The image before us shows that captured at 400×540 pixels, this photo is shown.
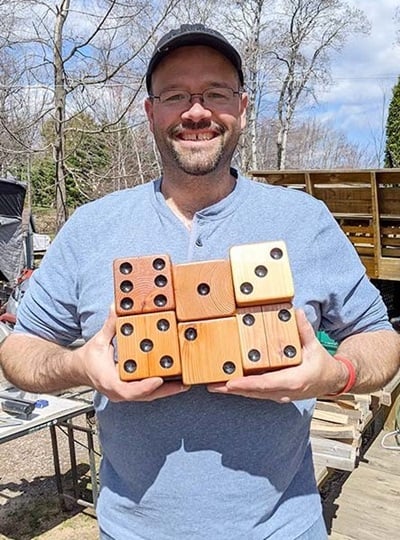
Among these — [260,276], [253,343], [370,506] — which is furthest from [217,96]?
[370,506]

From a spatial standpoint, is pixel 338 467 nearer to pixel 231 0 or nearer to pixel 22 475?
pixel 22 475

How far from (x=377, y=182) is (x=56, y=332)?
168 inches

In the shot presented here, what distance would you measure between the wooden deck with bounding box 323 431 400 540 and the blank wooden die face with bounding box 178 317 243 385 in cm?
226

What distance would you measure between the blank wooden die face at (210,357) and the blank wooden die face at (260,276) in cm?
7

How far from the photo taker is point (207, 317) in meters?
1.06

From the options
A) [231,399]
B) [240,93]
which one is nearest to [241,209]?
[240,93]

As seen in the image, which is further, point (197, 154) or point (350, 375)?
point (197, 154)

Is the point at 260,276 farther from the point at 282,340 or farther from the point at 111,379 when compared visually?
the point at 111,379

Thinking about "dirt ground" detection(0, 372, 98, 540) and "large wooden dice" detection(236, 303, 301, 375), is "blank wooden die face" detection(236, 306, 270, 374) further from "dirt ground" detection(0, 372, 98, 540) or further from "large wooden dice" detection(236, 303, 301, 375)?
"dirt ground" detection(0, 372, 98, 540)

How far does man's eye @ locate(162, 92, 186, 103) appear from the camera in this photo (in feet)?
4.42

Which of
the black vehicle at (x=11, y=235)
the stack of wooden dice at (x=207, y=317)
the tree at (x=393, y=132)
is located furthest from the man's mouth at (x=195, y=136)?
the tree at (x=393, y=132)

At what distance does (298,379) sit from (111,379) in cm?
33

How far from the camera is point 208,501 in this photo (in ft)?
3.85

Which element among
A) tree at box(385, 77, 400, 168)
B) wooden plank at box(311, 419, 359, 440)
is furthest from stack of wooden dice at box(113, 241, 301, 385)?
tree at box(385, 77, 400, 168)
